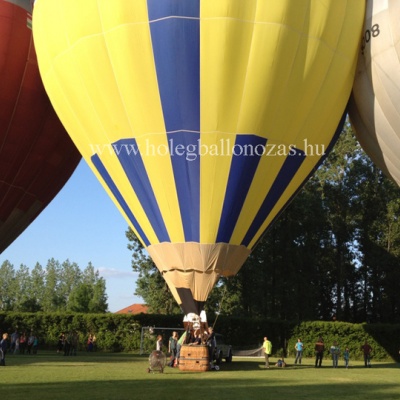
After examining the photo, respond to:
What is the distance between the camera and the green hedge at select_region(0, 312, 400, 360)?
23.8 metres

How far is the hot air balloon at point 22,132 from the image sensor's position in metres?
14.7

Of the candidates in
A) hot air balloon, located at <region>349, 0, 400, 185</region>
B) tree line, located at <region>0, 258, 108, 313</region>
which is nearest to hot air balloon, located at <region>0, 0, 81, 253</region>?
hot air balloon, located at <region>349, 0, 400, 185</region>

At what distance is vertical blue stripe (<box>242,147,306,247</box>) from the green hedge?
12284mm

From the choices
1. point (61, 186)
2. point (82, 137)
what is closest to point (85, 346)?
point (61, 186)

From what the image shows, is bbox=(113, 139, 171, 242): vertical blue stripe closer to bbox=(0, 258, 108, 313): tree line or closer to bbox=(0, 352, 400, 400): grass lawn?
bbox=(0, 352, 400, 400): grass lawn

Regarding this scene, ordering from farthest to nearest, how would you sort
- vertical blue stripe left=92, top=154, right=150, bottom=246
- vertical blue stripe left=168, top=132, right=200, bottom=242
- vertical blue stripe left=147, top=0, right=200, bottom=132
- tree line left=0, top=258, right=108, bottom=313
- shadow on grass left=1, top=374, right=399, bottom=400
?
tree line left=0, top=258, right=108, bottom=313
vertical blue stripe left=92, top=154, right=150, bottom=246
vertical blue stripe left=168, top=132, right=200, bottom=242
vertical blue stripe left=147, top=0, right=200, bottom=132
shadow on grass left=1, top=374, right=399, bottom=400

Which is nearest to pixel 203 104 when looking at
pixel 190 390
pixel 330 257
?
pixel 190 390

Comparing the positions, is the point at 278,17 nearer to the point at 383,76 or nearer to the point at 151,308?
the point at 383,76

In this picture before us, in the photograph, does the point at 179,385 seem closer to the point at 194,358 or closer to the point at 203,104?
the point at 194,358

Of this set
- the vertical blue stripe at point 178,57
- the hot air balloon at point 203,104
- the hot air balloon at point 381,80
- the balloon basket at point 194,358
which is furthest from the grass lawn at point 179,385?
the hot air balloon at point 381,80

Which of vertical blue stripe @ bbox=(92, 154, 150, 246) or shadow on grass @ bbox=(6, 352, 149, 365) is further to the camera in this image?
shadow on grass @ bbox=(6, 352, 149, 365)

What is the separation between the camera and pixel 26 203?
1576 cm

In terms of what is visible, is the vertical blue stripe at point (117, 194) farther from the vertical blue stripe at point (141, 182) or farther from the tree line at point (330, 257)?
the tree line at point (330, 257)

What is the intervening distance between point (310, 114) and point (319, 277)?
75.0 feet
